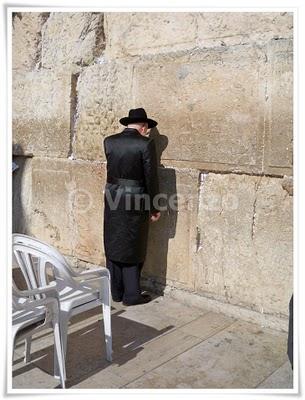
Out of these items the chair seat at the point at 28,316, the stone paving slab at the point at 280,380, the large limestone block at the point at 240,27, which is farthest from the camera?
the large limestone block at the point at 240,27

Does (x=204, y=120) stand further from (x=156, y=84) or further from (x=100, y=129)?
(x=100, y=129)


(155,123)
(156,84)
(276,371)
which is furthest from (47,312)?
(156,84)

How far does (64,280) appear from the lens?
295 cm

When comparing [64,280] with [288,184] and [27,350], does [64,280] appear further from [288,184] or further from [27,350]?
[288,184]

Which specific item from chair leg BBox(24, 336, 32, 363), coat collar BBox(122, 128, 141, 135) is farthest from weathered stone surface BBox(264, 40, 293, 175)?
chair leg BBox(24, 336, 32, 363)

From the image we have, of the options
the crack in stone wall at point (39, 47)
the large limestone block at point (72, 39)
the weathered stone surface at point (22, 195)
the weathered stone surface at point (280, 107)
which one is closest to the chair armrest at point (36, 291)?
the weathered stone surface at point (280, 107)

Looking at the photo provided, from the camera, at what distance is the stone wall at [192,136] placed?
11.7ft

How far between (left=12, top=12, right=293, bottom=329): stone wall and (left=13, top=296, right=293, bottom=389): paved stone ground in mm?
280

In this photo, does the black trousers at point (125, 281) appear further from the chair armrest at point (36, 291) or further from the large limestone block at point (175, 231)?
the chair armrest at point (36, 291)

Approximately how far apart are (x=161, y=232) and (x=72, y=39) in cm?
240

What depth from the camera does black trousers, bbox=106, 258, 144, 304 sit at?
13.6 feet

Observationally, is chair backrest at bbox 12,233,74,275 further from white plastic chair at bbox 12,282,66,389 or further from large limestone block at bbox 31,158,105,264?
large limestone block at bbox 31,158,105,264

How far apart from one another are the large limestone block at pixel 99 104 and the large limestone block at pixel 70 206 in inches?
8.1
